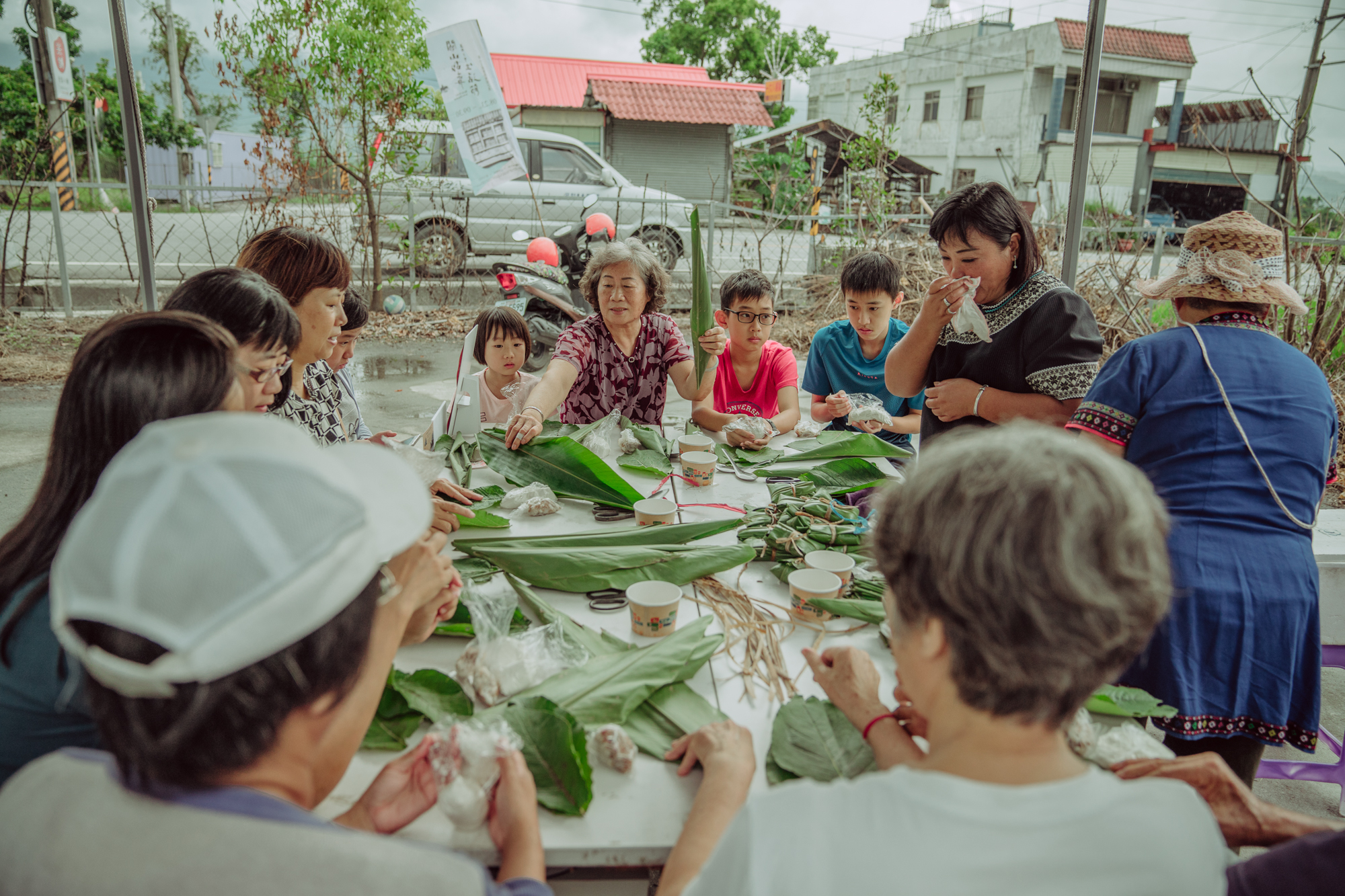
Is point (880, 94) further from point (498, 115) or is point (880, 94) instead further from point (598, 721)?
point (598, 721)

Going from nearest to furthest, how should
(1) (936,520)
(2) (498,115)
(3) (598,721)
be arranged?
(1) (936,520), (3) (598,721), (2) (498,115)

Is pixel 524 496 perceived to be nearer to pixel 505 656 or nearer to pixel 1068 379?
pixel 505 656

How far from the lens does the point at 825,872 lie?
0.76 meters

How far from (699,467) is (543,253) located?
5.01 metres

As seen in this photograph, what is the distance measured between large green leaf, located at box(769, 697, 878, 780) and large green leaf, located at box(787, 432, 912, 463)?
1403 millimetres

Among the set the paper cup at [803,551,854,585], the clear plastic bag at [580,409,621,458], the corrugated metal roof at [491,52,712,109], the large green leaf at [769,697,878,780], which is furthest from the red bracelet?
the corrugated metal roof at [491,52,712,109]

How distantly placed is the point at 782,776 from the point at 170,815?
79 centimetres

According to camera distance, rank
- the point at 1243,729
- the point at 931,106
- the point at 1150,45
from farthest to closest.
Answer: the point at 931,106 → the point at 1150,45 → the point at 1243,729

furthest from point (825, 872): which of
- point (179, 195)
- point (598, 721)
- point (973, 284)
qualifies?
point (179, 195)

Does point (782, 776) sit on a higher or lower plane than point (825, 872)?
lower

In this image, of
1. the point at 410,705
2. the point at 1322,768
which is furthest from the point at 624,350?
the point at 1322,768

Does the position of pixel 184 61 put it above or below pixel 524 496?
above

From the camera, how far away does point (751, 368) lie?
3535 millimetres

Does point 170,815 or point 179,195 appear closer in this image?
point 170,815
